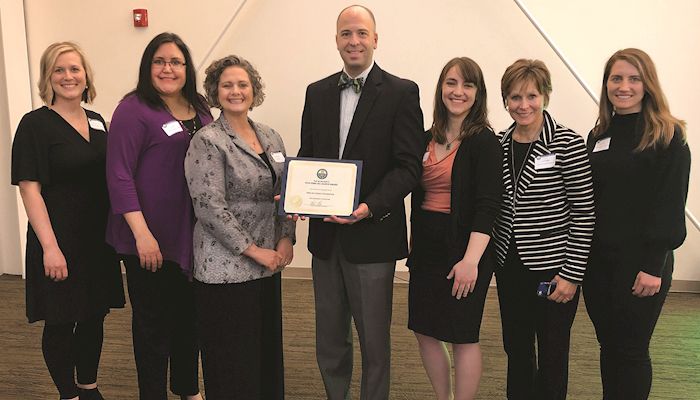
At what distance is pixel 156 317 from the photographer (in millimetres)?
2092

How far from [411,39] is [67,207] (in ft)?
9.31

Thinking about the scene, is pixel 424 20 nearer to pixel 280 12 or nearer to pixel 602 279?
pixel 280 12

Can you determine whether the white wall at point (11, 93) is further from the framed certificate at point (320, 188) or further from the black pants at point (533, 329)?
the black pants at point (533, 329)

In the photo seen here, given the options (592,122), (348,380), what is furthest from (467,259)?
(592,122)

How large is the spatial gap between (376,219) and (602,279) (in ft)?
2.84

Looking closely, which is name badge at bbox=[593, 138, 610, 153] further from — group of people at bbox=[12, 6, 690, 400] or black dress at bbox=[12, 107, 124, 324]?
black dress at bbox=[12, 107, 124, 324]

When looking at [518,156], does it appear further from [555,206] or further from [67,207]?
[67,207]

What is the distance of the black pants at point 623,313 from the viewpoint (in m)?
1.88

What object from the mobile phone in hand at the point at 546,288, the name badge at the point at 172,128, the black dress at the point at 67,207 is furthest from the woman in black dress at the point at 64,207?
the mobile phone in hand at the point at 546,288

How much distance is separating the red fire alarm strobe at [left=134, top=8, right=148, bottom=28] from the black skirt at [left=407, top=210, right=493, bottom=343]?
3.31 meters

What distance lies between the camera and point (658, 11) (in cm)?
386

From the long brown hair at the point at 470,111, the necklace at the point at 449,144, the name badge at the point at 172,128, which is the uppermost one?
the long brown hair at the point at 470,111

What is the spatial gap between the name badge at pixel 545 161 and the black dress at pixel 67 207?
5.67 feet

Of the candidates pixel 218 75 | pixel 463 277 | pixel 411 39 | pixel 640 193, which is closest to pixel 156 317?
pixel 218 75
